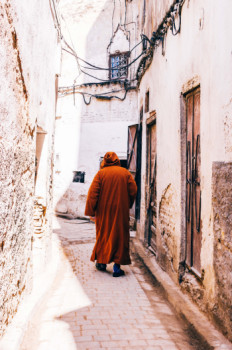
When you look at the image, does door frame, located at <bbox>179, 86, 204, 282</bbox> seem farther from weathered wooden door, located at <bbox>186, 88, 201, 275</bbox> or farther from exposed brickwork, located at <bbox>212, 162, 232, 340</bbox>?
exposed brickwork, located at <bbox>212, 162, 232, 340</bbox>

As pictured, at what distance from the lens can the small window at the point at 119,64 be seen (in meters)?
10.4

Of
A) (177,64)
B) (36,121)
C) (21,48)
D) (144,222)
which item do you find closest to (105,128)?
(144,222)

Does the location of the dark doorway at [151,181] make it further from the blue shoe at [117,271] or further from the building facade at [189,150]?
the blue shoe at [117,271]

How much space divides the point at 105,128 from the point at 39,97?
22.7 feet

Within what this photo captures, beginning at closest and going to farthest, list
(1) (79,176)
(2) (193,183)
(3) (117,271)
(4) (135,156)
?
(2) (193,183) → (3) (117,271) → (4) (135,156) → (1) (79,176)

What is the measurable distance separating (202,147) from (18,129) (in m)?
1.69

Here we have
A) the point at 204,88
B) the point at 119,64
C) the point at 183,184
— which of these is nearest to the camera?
the point at 204,88

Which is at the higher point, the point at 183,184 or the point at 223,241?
the point at 183,184

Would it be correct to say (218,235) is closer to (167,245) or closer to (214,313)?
(214,313)

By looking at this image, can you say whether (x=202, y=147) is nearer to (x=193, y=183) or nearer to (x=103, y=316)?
(x=193, y=183)

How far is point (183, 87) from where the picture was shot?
3.80 meters

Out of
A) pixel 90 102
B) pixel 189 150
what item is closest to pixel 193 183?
pixel 189 150

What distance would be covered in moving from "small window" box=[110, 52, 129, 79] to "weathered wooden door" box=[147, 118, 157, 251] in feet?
15.3

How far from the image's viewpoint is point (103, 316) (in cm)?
314
